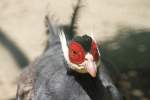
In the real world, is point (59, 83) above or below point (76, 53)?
below

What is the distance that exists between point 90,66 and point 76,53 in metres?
0.19

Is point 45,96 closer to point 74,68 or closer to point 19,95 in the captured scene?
point 74,68

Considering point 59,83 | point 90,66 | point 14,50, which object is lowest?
point 14,50

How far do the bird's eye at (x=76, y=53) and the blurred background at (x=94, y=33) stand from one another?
2112 millimetres

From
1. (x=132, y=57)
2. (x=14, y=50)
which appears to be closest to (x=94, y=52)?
(x=132, y=57)

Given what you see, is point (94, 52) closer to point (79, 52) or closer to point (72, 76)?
point (79, 52)

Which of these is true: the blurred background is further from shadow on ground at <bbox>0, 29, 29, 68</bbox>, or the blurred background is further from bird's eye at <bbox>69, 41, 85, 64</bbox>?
bird's eye at <bbox>69, 41, 85, 64</bbox>

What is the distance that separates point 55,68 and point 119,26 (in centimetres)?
293

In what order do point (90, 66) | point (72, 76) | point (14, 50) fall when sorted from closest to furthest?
1. point (90, 66)
2. point (72, 76)
3. point (14, 50)

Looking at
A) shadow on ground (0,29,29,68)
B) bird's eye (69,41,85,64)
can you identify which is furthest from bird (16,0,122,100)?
shadow on ground (0,29,29,68)

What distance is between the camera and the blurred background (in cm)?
665

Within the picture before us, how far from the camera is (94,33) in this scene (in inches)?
291

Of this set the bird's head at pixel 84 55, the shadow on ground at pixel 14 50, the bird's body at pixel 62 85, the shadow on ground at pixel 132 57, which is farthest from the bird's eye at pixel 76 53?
the shadow on ground at pixel 14 50

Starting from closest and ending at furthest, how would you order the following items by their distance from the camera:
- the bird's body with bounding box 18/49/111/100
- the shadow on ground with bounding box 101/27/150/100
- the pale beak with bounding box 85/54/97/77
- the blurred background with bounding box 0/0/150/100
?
the pale beak with bounding box 85/54/97/77 < the bird's body with bounding box 18/49/111/100 < the shadow on ground with bounding box 101/27/150/100 < the blurred background with bounding box 0/0/150/100
